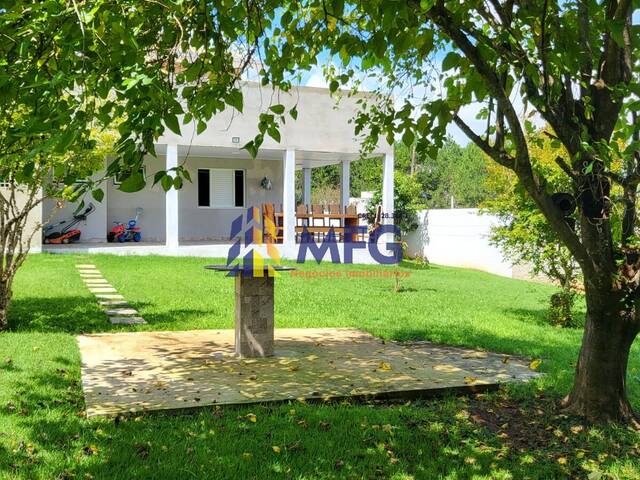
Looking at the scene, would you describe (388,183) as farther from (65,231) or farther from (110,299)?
(110,299)

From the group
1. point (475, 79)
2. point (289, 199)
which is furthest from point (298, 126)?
point (475, 79)

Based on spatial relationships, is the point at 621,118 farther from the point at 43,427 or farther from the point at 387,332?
the point at 43,427

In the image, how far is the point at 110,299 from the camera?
1031 cm

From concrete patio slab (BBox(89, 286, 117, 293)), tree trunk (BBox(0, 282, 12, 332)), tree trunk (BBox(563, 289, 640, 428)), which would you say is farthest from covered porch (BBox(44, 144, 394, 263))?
tree trunk (BBox(563, 289, 640, 428))

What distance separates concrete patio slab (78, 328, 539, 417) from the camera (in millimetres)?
5223

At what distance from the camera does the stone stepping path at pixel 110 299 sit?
8.69 meters

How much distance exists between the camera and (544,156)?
13602mm

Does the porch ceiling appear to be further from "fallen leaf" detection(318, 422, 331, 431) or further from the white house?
"fallen leaf" detection(318, 422, 331, 431)

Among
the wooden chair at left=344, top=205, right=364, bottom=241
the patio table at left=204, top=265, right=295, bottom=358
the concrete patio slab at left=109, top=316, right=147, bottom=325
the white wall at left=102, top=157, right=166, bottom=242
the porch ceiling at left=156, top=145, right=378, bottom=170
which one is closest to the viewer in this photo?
the patio table at left=204, top=265, right=295, bottom=358

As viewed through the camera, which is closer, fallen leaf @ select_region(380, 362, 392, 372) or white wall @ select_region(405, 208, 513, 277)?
fallen leaf @ select_region(380, 362, 392, 372)

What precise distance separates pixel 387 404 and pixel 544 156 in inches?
391

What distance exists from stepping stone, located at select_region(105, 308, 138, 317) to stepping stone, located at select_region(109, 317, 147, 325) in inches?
10.1

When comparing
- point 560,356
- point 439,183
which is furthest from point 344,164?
point 439,183

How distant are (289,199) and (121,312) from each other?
9.45 meters
